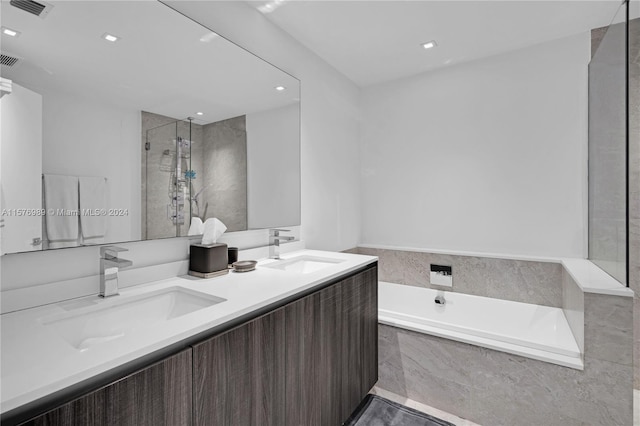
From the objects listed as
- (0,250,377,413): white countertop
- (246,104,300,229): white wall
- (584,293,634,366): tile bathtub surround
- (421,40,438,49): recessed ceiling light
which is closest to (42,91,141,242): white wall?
(0,250,377,413): white countertop

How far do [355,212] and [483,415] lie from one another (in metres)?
1.79

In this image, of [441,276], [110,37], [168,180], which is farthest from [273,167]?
[441,276]

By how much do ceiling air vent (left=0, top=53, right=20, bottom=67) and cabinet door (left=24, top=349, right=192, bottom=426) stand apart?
100 cm

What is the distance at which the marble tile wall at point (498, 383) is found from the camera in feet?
4.87

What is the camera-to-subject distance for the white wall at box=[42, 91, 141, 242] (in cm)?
104

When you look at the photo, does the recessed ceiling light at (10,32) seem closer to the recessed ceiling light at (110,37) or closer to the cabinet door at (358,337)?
the recessed ceiling light at (110,37)

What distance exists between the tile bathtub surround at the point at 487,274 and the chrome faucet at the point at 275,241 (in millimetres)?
1294

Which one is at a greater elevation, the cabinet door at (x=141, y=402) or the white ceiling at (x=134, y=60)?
the white ceiling at (x=134, y=60)

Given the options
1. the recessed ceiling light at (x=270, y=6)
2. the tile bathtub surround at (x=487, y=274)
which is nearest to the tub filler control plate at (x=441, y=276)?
the tile bathtub surround at (x=487, y=274)

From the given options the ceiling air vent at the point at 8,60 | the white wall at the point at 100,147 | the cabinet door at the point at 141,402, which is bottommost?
the cabinet door at the point at 141,402

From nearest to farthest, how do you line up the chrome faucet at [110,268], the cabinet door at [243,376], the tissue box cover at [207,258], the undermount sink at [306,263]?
the cabinet door at [243,376], the chrome faucet at [110,268], the tissue box cover at [207,258], the undermount sink at [306,263]

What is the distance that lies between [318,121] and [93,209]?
1678 mm

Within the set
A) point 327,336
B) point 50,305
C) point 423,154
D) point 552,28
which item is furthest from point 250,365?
point 552,28

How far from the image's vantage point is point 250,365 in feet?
3.38
